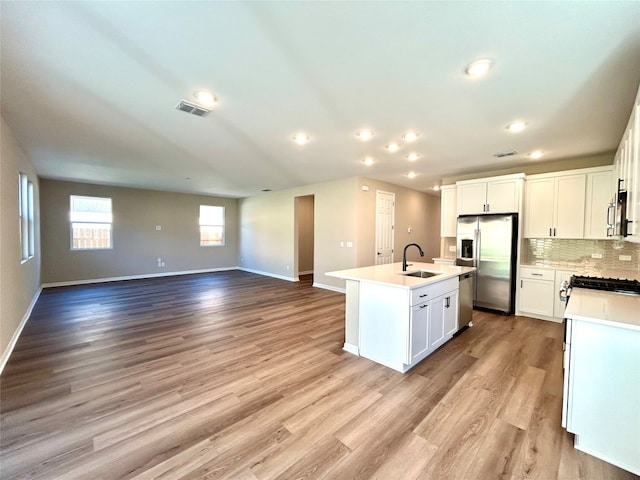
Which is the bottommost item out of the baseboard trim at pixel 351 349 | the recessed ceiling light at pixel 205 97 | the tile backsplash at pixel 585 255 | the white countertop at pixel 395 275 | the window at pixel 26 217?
the baseboard trim at pixel 351 349

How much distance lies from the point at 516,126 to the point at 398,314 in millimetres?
2541

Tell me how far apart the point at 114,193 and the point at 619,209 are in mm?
9816

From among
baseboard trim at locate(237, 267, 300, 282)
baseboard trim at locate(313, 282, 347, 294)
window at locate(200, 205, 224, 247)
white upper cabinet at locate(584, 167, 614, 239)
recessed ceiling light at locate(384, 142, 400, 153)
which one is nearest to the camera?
recessed ceiling light at locate(384, 142, 400, 153)

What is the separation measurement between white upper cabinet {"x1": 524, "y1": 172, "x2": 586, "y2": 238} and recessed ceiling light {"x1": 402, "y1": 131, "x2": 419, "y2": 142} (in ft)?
8.12

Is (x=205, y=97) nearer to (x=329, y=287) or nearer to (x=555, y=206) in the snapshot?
(x=329, y=287)

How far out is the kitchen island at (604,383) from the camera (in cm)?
163

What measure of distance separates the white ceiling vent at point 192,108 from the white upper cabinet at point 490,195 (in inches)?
177

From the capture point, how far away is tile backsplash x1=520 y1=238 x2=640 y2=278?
3918 millimetres

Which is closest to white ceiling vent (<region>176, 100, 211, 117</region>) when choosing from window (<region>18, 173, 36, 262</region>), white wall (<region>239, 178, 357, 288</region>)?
window (<region>18, 173, 36, 262</region>)

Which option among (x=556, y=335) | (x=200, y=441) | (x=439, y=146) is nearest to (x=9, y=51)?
(x=200, y=441)

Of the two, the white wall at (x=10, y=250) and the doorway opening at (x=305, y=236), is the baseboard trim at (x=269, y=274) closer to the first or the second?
the doorway opening at (x=305, y=236)

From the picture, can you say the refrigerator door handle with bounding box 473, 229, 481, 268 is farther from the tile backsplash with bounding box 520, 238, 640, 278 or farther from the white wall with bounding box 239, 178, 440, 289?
the white wall with bounding box 239, 178, 440, 289

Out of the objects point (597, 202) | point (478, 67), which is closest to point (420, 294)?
point (478, 67)

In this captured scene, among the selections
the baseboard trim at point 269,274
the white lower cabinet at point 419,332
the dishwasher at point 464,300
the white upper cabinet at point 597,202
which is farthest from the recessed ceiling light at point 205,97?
the baseboard trim at point 269,274
